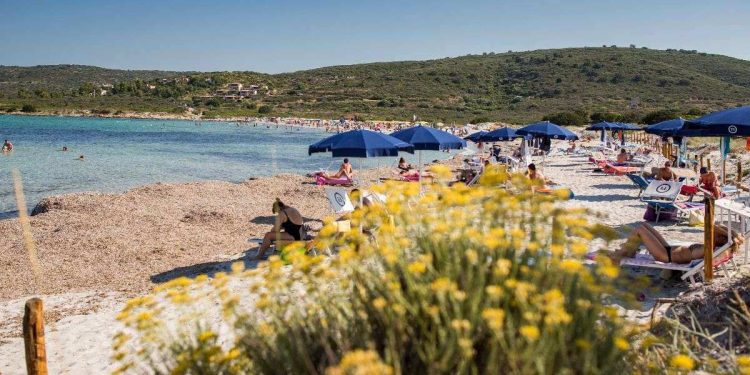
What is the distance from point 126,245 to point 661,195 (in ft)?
29.8

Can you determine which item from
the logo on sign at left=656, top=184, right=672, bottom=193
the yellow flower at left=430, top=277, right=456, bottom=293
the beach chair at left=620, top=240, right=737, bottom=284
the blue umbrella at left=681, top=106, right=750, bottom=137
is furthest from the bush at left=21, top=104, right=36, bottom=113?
the yellow flower at left=430, top=277, right=456, bottom=293

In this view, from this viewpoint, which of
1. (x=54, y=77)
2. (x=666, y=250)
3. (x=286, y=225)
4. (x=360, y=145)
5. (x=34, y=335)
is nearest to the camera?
(x=34, y=335)

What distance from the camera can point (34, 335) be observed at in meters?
3.66

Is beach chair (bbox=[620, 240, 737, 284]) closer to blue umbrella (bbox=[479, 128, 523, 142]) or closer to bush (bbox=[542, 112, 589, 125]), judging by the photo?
blue umbrella (bbox=[479, 128, 523, 142])

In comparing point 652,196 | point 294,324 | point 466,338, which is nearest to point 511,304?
point 466,338

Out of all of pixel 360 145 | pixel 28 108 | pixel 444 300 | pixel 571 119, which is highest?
pixel 28 108

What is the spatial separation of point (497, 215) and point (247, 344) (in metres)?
1.20

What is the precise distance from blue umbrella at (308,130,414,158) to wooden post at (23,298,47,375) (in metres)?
6.31

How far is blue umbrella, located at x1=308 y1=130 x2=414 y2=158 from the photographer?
962 cm

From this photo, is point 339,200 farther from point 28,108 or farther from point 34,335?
point 28,108

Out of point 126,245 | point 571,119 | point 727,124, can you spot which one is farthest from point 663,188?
point 571,119

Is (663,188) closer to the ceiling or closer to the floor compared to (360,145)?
closer to the floor

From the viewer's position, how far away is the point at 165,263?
859 centimetres

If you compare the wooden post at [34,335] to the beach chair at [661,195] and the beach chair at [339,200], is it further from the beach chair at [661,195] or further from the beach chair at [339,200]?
the beach chair at [661,195]
